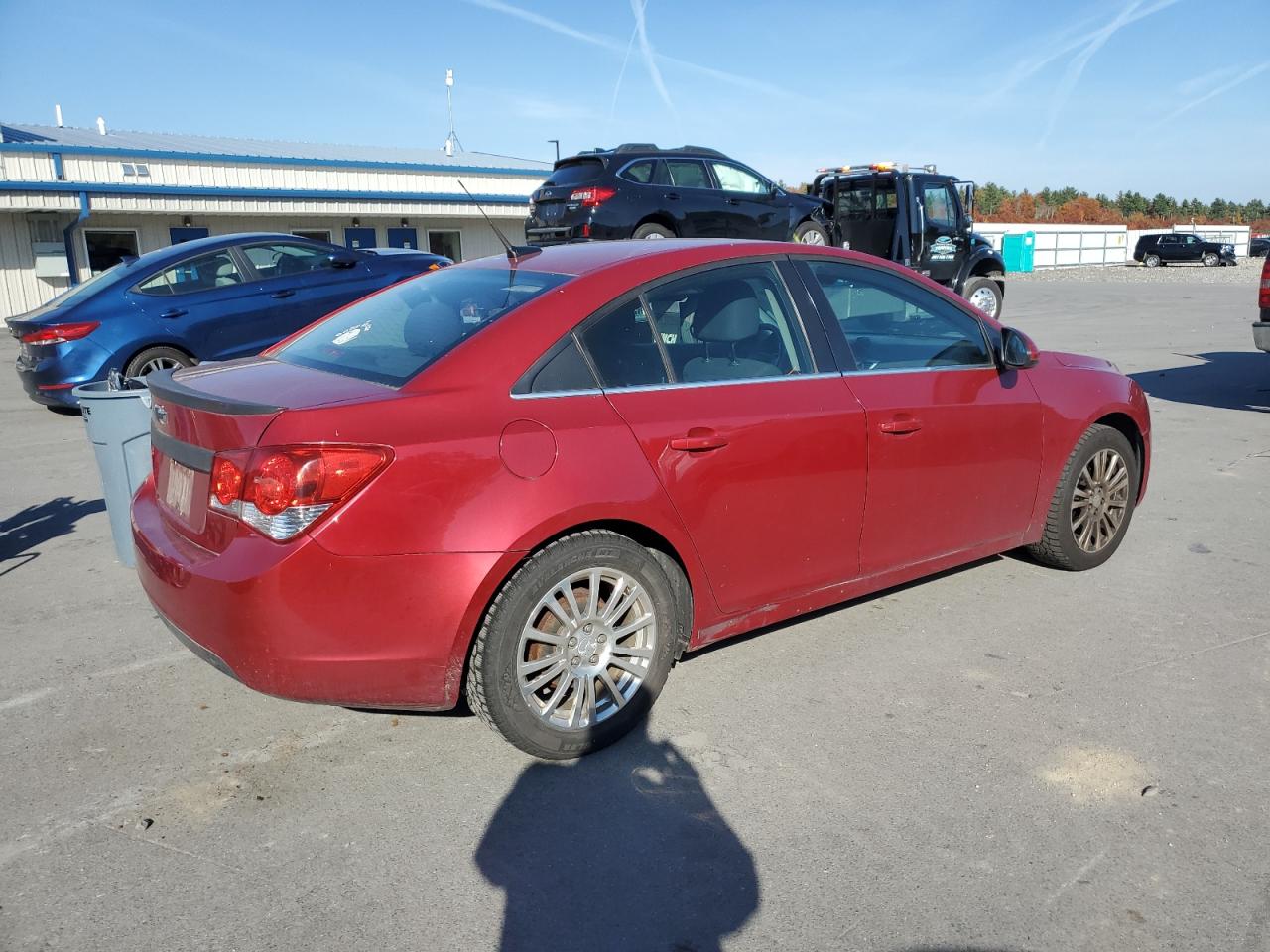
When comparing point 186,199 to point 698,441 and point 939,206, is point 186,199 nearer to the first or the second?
point 939,206

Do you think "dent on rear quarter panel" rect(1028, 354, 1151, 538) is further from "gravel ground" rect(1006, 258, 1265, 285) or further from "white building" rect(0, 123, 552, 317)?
"gravel ground" rect(1006, 258, 1265, 285)

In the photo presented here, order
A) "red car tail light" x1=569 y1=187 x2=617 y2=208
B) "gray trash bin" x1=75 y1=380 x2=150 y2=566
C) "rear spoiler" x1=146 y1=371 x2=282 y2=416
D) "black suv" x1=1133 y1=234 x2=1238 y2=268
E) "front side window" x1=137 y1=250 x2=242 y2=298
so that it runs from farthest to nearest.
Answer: "black suv" x1=1133 y1=234 x2=1238 y2=268
"red car tail light" x1=569 y1=187 x2=617 y2=208
"front side window" x1=137 y1=250 x2=242 y2=298
"gray trash bin" x1=75 y1=380 x2=150 y2=566
"rear spoiler" x1=146 y1=371 x2=282 y2=416

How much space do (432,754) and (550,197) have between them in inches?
418

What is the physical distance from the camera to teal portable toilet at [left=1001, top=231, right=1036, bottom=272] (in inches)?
1761

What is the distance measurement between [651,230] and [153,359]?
6150 mm

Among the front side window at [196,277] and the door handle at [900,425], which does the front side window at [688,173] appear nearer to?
the front side window at [196,277]

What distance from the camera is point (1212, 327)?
702 inches

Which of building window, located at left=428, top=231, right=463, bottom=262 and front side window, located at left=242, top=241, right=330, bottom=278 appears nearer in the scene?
front side window, located at left=242, top=241, right=330, bottom=278

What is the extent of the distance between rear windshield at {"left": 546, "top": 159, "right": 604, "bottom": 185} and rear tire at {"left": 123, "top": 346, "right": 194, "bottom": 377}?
18.2 ft

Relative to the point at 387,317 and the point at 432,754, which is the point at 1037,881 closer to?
the point at 432,754

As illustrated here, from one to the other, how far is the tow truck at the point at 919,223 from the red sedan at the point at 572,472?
11359 mm

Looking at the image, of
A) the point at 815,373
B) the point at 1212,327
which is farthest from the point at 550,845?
the point at 1212,327

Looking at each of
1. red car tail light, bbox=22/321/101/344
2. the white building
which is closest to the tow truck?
red car tail light, bbox=22/321/101/344

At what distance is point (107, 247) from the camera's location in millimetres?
23062
